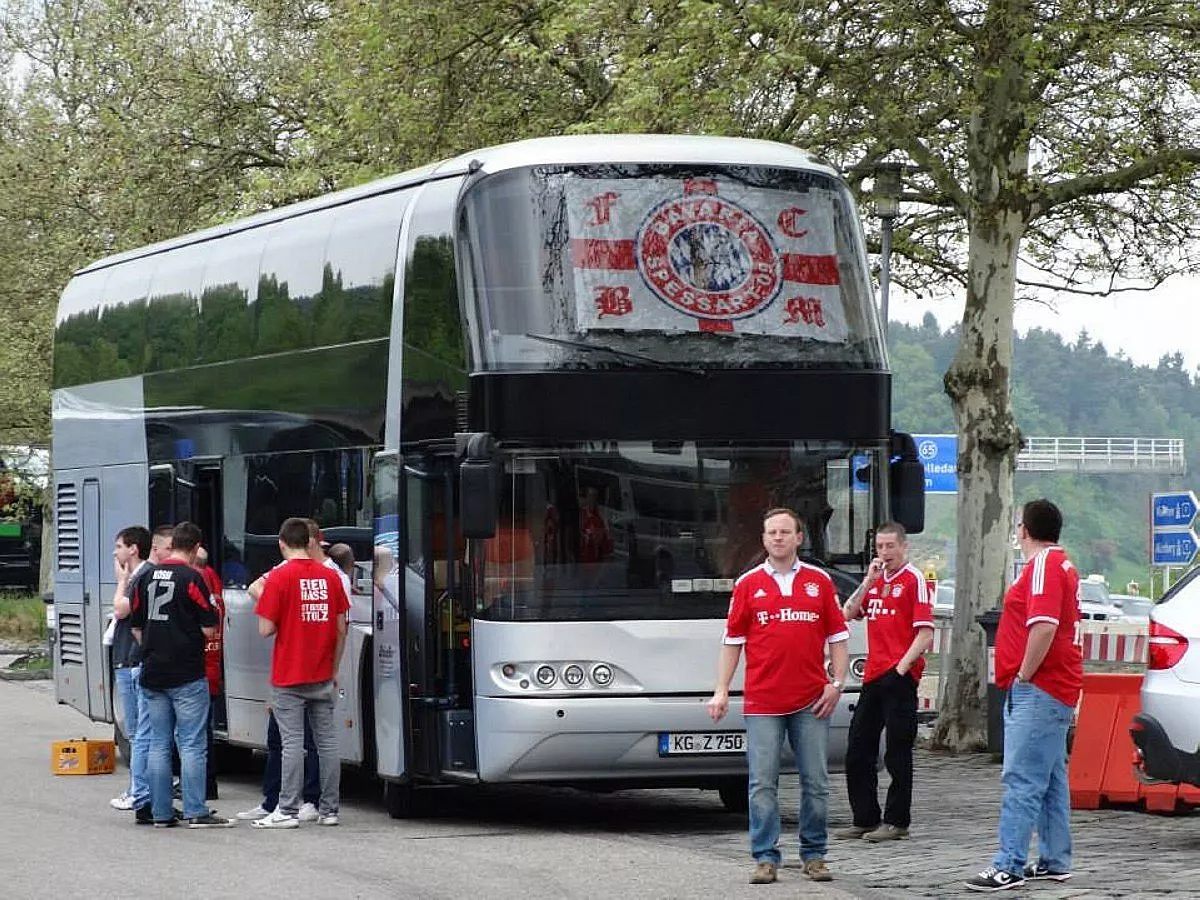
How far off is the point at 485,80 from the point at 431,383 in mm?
8469

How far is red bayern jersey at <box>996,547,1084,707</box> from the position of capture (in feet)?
35.6

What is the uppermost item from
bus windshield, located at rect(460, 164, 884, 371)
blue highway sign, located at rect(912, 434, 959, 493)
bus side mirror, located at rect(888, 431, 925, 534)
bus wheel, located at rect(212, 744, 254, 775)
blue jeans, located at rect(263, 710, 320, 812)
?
bus windshield, located at rect(460, 164, 884, 371)

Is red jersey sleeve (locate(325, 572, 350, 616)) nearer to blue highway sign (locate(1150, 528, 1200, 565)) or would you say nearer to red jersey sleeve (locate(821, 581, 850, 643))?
red jersey sleeve (locate(821, 581, 850, 643))

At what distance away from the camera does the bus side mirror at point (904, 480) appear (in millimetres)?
14453

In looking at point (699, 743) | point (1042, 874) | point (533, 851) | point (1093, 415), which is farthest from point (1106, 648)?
point (1093, 415)

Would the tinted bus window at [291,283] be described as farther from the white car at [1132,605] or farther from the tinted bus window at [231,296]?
the white car at [1132,605]

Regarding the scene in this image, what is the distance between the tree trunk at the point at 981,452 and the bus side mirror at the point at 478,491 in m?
7.84

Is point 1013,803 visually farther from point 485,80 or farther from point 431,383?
point 485,80

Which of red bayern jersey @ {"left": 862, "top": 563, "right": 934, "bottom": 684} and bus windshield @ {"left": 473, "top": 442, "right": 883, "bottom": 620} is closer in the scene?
red bayern jersey @ {"left": 862, "top": 563, "right": 934, "bottom": 684}

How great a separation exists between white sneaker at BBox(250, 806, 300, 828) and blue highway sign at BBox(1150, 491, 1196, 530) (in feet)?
51.1

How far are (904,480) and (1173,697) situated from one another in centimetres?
238

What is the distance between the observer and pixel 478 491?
13312mm

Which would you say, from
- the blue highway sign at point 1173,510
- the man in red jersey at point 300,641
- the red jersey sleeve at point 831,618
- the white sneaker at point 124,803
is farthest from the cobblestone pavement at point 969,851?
the blue highway sign at point 1173,510

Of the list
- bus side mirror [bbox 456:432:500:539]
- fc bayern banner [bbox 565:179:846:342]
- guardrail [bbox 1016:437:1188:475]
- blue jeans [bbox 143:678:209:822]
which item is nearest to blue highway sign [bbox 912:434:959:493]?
fc bayern banner [bbox 565:179:846:342]
